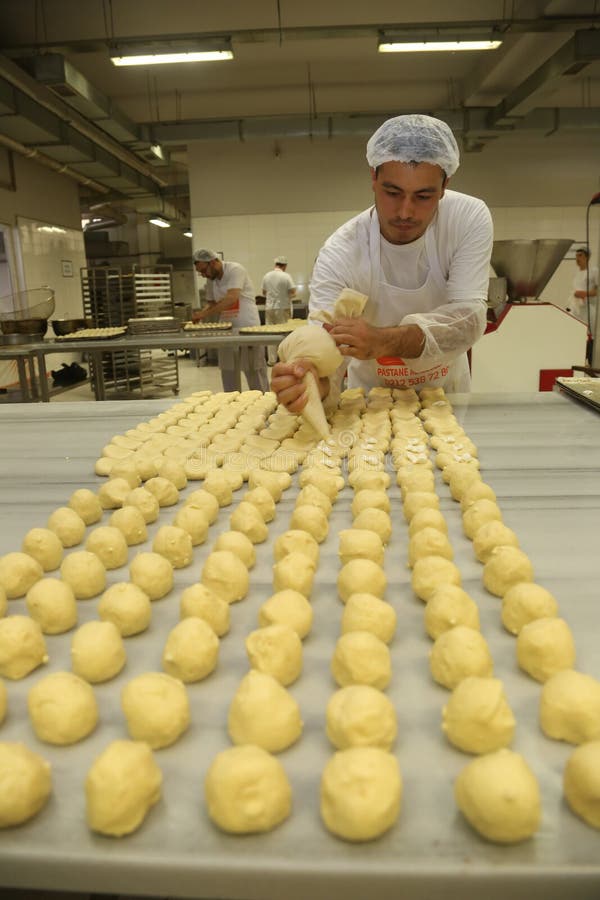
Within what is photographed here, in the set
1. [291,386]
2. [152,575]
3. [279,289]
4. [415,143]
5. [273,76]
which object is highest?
[273,76]

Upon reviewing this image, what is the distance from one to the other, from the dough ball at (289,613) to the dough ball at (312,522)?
31 centimetres

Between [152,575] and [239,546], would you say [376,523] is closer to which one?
[239,546]

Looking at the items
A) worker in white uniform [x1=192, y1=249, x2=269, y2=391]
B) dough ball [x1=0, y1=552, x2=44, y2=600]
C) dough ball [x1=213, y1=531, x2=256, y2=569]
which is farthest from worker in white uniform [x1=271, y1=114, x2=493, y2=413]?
worker in white uniform [x1=192, y1=249, x2=269, y2=391]

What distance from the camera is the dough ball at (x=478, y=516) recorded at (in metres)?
1.38

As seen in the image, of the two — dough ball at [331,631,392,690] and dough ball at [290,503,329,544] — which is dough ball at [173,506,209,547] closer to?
dough ball at [290,503,329,544]

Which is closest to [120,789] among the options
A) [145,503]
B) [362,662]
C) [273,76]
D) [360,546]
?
[362,662]

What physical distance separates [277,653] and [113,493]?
82 cm

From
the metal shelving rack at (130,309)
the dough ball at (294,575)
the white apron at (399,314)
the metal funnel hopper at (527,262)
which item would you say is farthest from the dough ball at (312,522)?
the metal shelving rack at (130,309)

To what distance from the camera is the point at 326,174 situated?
34.4 feet

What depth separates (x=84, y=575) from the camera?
1201mm

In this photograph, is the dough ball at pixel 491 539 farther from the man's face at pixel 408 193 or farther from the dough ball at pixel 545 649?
the man's face at pixel 408 193

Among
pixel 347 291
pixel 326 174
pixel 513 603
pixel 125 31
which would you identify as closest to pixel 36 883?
pixel 513 603

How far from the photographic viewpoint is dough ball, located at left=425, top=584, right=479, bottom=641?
1012 millimetres

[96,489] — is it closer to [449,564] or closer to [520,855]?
[449,564]
